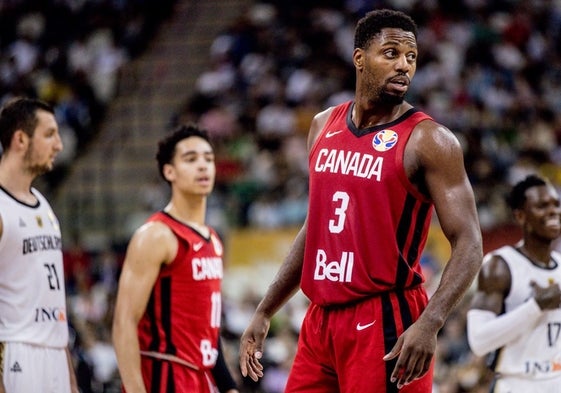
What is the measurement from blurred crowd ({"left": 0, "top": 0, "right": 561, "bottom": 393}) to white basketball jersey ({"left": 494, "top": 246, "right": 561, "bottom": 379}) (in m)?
3.87

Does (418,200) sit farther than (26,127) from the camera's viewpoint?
No

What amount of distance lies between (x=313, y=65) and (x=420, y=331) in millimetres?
12806

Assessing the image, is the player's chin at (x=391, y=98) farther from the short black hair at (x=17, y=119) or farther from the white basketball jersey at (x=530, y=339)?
the short black hair at (x=17, y=119)

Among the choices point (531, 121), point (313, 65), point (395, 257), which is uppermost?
point (313, 65)

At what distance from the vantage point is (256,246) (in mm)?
13953

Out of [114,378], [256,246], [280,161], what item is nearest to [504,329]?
[114,378]

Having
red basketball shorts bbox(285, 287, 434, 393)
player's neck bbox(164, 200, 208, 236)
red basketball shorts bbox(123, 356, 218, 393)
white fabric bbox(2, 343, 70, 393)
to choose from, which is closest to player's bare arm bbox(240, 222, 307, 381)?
red basketball shorts bbox(285, 287, 434, 393)

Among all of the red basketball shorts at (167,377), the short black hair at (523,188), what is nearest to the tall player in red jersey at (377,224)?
the red basketball shorts at (167,377)

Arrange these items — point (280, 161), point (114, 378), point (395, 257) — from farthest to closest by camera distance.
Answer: point (280, 161) < point (114, 378) < point (395, 257)

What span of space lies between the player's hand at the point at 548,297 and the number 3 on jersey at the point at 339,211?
1.93 metres

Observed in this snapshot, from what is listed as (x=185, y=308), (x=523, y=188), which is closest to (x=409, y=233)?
(x=185, y=308)

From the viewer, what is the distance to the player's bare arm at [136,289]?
623 centimetres

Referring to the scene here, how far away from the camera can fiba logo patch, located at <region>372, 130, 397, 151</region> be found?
498 cm

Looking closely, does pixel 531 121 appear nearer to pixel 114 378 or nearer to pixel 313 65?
pixel 313 65
